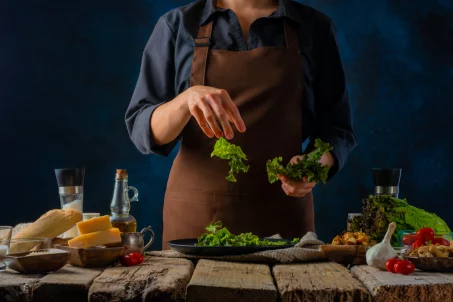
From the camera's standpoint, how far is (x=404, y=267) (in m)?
1.93

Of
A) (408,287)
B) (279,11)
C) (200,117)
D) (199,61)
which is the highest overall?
(279,11)

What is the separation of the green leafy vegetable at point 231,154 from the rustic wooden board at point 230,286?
0.85 metres

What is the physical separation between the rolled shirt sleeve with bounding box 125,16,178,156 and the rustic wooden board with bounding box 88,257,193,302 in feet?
3.51

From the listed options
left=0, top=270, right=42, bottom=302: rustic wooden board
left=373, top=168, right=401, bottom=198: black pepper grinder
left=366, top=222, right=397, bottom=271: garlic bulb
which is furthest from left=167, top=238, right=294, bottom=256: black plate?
left=373, top=168, right=401, bottom=198: black pepper grinder

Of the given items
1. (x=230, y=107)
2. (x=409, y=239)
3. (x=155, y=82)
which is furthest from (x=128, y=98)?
(x=409, y=239)

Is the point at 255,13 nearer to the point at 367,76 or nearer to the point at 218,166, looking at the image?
the point at 218,166

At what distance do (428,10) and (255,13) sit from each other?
9.94ft

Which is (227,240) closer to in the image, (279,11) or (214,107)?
(214,107)

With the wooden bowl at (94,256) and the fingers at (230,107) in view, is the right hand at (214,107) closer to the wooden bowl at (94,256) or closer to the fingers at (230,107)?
the fingers at (230,107)

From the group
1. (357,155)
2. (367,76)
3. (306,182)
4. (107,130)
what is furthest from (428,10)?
(306,182)

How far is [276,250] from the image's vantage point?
217cm

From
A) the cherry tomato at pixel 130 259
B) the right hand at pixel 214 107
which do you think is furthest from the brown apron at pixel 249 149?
the cherry tomato at pixel 130 259

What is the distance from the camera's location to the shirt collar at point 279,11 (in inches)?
121

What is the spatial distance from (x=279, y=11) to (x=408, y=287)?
63.9 inches
